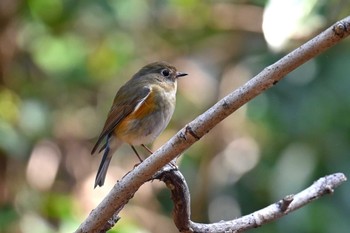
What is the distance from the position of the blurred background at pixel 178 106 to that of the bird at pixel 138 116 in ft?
1.23

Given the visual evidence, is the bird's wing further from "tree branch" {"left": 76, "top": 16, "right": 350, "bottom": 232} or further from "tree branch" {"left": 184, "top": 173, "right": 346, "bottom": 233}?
"tree branch" {"left": 76, "top": 16, "right": 350, "bottom": 232}

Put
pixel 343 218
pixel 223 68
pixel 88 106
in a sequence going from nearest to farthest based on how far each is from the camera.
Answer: pixel 343 218, pixel 223 68, pixel 88 106

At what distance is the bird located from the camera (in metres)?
3.72

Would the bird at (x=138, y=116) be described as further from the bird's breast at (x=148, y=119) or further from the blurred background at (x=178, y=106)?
the blurred background at (x=178, y=106)

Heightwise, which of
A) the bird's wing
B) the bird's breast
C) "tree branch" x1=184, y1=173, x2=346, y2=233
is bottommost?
"tree branch" x1=184, y1=173, x2=346, y2=233

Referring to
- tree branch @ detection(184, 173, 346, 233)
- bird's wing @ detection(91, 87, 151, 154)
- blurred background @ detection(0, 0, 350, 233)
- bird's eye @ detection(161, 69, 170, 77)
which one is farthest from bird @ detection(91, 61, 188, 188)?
tree branch @ detection(184, 173, 346, 233)

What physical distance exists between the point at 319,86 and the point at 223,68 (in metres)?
0.97

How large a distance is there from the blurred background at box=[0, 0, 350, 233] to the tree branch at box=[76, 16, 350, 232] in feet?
4.63

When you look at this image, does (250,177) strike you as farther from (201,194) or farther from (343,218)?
(343,218)

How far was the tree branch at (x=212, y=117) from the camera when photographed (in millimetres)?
1887

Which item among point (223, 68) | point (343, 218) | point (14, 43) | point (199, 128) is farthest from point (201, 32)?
point (199, 128)

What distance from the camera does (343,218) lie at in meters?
4.28

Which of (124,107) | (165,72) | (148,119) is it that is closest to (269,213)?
(148,119)

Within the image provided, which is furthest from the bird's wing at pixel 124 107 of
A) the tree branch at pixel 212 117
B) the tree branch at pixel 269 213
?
the tree branch at pixel 212 117
